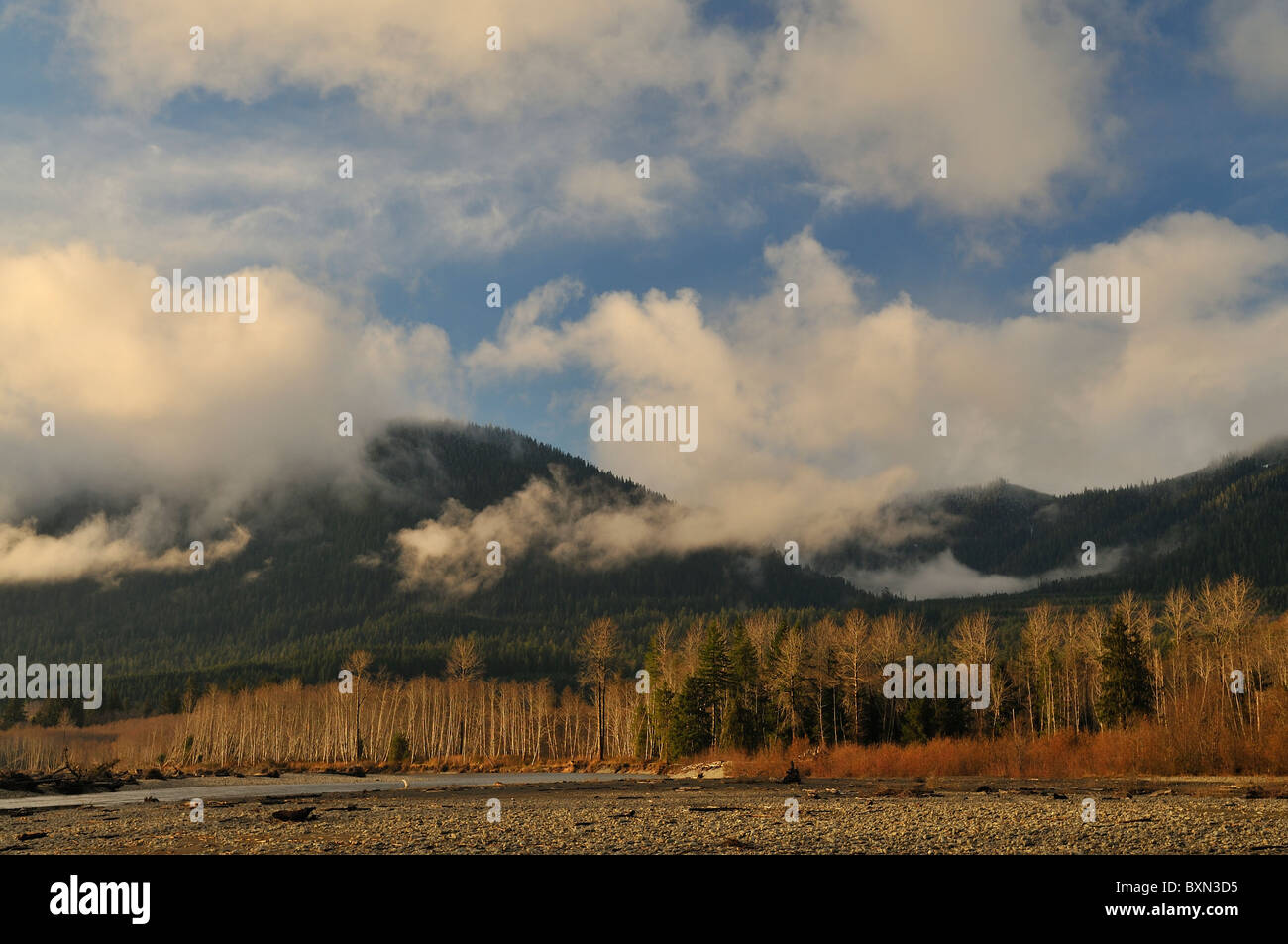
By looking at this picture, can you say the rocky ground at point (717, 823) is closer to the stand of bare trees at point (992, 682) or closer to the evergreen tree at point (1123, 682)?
the evergreen tree at point (1123, 682)

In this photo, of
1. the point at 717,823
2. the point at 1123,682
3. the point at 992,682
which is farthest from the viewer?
the point at 992,682

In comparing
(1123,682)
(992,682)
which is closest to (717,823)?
(1123,682)

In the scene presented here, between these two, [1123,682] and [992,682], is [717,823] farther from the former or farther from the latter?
[992,682]

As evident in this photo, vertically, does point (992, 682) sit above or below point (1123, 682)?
below

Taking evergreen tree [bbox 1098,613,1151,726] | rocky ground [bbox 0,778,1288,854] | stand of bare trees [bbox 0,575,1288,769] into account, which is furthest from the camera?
evergreen tree [bbox 1098,613,1151,726]

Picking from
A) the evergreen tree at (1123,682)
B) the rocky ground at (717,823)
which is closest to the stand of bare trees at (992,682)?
the evergreen tree at (1123,682)

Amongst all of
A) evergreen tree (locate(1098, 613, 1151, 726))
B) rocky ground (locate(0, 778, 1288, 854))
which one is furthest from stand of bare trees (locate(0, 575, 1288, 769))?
rocky ground (locate(0, 778, 1288, 854))

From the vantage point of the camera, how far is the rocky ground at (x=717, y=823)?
102 ft

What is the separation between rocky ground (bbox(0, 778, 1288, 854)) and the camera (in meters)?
31.2

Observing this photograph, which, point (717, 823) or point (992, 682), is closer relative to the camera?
point (717, 823)

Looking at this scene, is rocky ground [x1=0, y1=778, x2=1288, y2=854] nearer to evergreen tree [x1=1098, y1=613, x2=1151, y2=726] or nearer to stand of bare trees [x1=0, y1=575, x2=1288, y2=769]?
evergreen tree [x1=1098, y1=613, x2=1151, y2=726]

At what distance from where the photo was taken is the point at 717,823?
38812 millimetres
